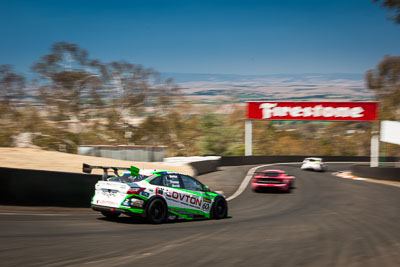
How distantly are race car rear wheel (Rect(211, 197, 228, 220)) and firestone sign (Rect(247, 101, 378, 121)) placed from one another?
1471 inches

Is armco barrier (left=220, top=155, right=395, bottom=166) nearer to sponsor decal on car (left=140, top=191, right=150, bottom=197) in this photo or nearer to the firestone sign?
the firestone sign

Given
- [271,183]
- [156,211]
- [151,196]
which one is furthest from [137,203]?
[271,183]

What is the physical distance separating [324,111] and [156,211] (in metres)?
41.6

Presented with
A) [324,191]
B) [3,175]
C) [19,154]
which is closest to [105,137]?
[19,154]

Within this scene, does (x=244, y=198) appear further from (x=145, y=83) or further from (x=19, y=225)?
(x=145, y=83)

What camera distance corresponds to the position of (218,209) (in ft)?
41.9

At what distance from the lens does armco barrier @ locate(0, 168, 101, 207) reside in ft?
35.7

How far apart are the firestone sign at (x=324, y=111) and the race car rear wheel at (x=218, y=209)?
37367 mm

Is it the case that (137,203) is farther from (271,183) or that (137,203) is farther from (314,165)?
(314,165)

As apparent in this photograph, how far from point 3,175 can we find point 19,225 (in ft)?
8.74

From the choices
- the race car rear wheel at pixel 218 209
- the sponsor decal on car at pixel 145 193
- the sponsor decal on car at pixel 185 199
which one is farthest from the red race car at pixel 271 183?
the sponsor decal on car at pixel 145 193

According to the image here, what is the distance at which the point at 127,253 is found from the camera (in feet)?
21.5

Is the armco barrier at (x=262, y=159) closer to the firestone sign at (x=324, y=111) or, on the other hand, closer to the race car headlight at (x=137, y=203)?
the firestone sign at (x=324, y=111)

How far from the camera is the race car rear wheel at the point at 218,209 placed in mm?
12594
